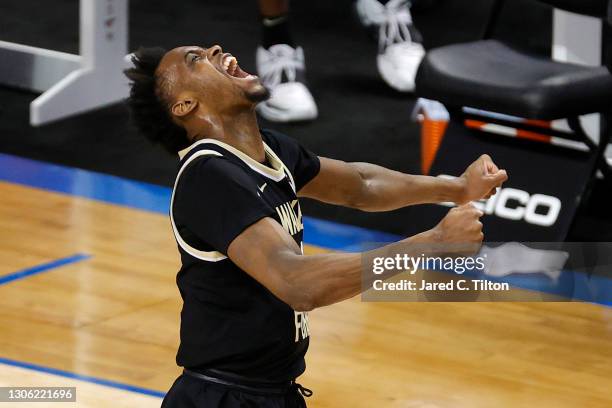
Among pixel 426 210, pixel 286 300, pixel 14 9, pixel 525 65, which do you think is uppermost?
pixel 286 300

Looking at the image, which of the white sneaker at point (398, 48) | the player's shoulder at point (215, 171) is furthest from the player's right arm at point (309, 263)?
the white sneaker at point (398, 48)

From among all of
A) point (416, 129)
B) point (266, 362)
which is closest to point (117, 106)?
point (416, 129)

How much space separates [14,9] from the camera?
749cm

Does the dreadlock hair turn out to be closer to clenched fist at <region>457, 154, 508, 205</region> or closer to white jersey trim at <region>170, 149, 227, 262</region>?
white jersey trim at <region>170, 149, 227, 262</region>

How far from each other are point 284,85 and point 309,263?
372cm

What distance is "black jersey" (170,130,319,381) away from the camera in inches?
93.3

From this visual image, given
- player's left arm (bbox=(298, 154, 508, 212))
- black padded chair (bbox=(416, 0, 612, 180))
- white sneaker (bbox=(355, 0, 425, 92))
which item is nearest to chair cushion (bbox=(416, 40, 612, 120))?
black padded chair (bbox=(416, 0, 612, 180))

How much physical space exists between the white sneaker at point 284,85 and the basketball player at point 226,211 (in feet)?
10.3

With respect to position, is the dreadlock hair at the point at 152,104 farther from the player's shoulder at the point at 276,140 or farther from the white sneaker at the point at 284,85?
the white sneaker at the point at 284,85

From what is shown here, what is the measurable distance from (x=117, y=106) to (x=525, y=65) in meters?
2.13

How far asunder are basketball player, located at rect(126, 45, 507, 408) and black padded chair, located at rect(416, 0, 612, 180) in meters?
1.76

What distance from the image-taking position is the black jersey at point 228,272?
2.37 m

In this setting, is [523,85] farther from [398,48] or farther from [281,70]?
[398,48]

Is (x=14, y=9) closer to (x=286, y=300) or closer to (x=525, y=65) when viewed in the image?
(x=525, y=65)
